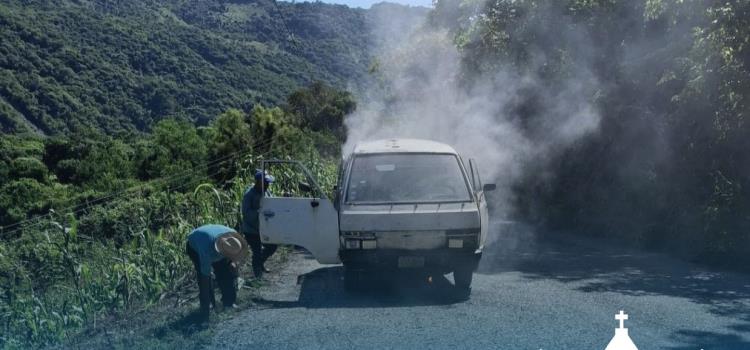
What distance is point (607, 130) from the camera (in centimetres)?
1728

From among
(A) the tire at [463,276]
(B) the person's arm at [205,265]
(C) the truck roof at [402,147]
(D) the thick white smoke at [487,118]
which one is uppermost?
(D) the thick white smoke at [487,118]

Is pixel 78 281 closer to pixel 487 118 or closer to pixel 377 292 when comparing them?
pixel 377 292

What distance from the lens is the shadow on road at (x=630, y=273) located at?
8.61 metres

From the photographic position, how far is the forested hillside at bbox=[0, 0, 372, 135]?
→ 69.3 metres

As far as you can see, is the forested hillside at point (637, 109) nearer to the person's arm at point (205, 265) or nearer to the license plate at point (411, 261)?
the license plate at point (411, 261)

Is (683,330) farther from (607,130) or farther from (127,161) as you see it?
(127,161)

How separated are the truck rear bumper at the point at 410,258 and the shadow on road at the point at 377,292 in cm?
42

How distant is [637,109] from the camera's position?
16078mm

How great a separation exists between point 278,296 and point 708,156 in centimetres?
842

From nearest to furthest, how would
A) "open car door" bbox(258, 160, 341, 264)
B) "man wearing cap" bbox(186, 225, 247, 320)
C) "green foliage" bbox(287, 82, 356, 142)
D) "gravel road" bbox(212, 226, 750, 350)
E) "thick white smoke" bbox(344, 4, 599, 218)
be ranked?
"gravel road" bbox(212, 226, 750, 350)
"man wearing cap" bbox(186, 225, 247, 320)
"open car door" bbox(258, 160, 341, 264)
"thick white smoke" bbox(344, 4, 599, 218)
"green foliage" bbox(287, 82, 356, 142)

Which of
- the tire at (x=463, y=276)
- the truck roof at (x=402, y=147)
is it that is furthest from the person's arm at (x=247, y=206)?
the tire at (x=463, y=276)

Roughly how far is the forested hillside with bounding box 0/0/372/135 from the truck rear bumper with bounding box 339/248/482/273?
54876mm

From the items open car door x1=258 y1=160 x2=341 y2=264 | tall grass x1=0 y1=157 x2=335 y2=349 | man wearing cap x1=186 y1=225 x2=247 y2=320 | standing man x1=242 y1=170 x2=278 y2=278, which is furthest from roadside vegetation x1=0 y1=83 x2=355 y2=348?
open car door x1=258 y1=160 x2=341 y2=264

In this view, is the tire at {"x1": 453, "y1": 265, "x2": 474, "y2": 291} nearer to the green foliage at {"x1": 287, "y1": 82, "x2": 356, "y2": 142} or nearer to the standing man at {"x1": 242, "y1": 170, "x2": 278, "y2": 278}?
the standing man at {"x1": 242, "y1": 170, "x2": 278, "y2": 278}
